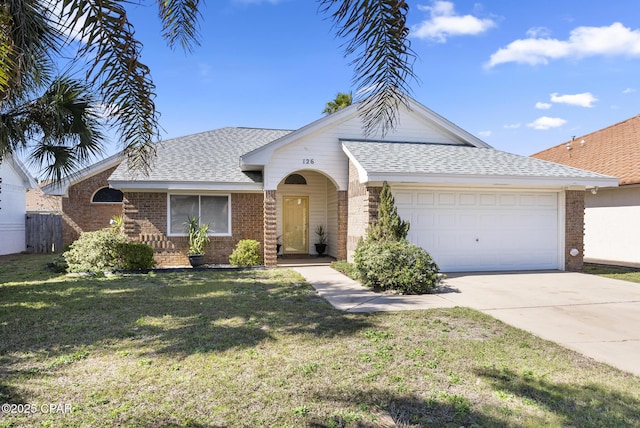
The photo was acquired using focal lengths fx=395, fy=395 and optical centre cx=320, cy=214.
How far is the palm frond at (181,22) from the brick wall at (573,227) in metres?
13.0

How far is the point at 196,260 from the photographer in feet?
41.7

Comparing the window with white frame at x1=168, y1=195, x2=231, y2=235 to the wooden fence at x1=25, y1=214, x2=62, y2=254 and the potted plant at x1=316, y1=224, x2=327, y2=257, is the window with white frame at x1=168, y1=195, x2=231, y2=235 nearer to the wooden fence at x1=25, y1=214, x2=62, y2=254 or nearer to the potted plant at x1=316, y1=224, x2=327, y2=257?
the potted plant at x1=316, y1=224, x2=327, y2=257

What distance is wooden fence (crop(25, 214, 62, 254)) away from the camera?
63.3 ft

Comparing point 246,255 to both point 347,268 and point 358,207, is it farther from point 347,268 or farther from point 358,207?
point 358,207

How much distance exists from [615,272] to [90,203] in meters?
20.2

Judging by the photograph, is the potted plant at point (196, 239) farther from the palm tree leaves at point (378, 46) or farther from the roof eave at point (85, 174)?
the palm tree leaves at point (378, 46)

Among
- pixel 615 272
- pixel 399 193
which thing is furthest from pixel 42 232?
pixel 615 272

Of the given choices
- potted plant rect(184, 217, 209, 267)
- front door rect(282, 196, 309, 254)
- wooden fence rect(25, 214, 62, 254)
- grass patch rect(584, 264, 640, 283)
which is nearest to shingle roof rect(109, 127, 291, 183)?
potted plant rect(184, 217, 209, 267)

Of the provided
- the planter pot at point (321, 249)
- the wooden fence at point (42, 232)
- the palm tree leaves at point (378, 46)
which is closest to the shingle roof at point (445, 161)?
the planter pot at point (321, 249)

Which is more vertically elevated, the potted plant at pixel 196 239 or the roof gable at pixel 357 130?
the roof gable at pixel 357 130

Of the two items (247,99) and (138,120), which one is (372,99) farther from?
(247,99)

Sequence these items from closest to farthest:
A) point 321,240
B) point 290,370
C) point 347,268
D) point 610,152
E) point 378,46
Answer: point 378,46
point 290,370
point 347,268
point 321,240
point 610,152

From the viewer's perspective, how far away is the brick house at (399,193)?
11688 mm

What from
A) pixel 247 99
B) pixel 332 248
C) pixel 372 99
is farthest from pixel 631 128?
pixel 372 99
